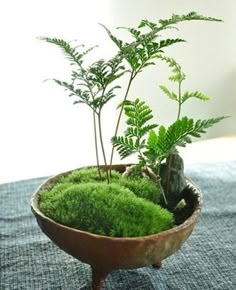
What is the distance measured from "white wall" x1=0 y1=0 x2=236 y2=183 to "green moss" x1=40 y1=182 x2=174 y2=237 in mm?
1040

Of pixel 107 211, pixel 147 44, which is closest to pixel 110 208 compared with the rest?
pixel 107 211

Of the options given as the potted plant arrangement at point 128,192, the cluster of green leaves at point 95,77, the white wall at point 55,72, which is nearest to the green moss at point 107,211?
the potted plant arrangement at point 128,192

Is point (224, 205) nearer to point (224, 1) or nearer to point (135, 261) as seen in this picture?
point (135, 261)

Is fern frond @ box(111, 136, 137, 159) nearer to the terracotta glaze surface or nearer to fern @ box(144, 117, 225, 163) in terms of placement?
fern @ box(144, 117, 225, 163)

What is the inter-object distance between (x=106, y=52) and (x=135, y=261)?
1261 millimetres

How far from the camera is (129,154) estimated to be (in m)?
0.70

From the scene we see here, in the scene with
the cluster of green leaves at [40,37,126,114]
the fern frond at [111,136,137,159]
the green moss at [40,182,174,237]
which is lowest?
the green moss at [40,182,174,237]

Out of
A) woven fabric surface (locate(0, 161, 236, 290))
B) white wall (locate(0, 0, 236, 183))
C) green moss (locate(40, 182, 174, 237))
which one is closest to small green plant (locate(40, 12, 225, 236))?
green moss (locate(40, 182, 174, 237))

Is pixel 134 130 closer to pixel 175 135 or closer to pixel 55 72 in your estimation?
pixel 175 135

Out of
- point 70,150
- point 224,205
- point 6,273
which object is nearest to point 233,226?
point 224,205

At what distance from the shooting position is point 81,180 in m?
0.77

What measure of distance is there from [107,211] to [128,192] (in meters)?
0.07

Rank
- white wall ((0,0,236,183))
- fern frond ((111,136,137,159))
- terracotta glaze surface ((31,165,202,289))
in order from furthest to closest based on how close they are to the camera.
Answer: white wall ((0,0,236,183)), fern frond ((111,136,137,159)), terracotta glaze surface ((31,165,202,289))

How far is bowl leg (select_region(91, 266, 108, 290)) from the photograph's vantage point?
25.9 inches
